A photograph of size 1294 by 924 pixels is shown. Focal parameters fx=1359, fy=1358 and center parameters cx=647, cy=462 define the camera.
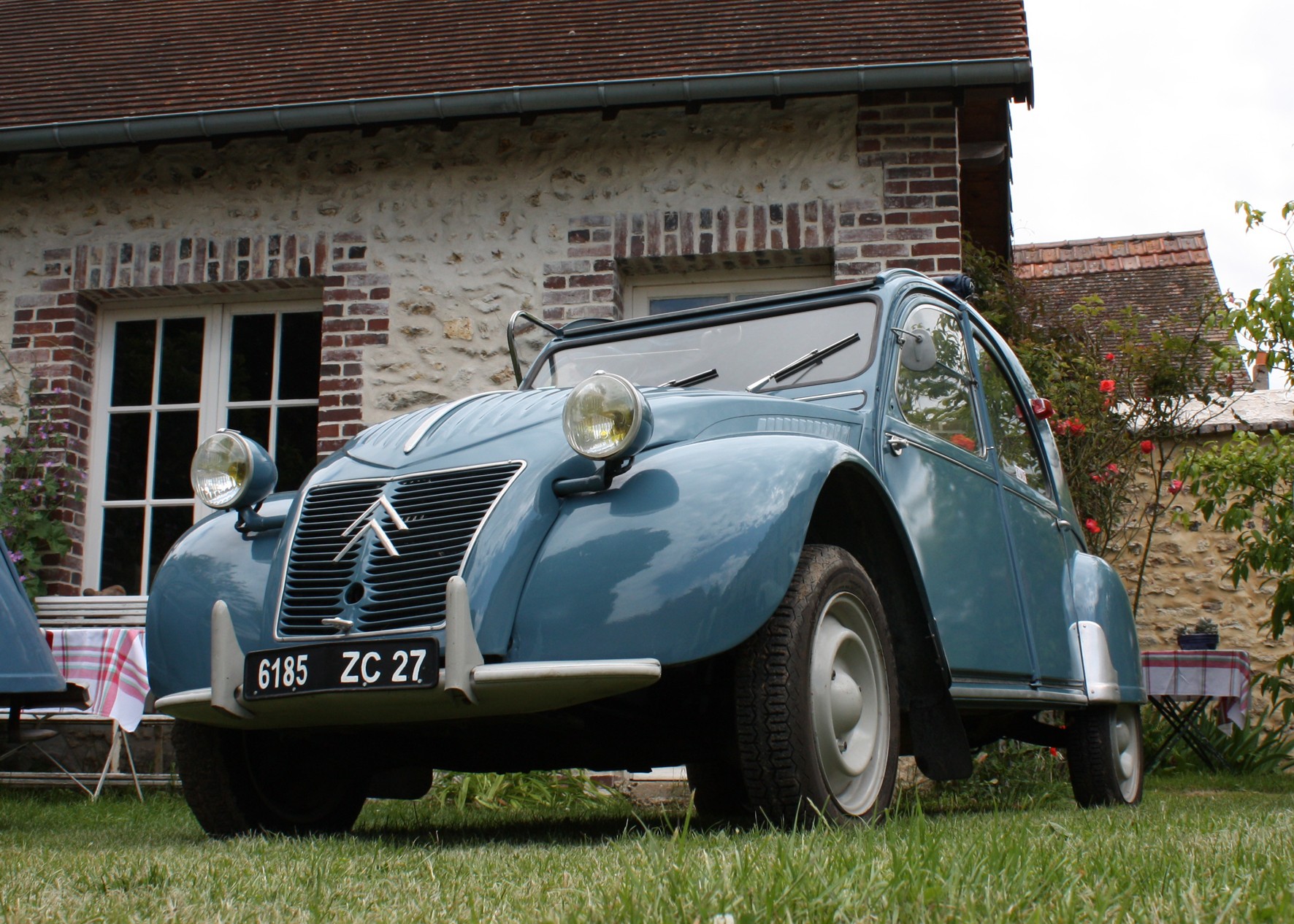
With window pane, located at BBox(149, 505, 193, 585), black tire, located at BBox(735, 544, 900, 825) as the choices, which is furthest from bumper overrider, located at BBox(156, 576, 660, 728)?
window pane, located at BBox(149, 505, 193, 585)

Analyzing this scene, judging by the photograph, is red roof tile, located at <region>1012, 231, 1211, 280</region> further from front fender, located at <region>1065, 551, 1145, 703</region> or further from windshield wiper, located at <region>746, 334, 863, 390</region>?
windshield wiper, located at <region>746, 334, 863, 390</region>

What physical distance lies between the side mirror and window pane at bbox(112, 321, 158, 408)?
528 cm

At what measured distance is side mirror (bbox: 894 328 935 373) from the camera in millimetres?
3895

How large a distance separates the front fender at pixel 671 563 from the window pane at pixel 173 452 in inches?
210

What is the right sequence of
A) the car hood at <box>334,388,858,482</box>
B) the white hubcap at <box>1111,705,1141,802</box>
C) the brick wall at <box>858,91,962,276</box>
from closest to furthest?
1. the car hood at <box>334,388,858,482</box>
2. the white hubcap at <box>1111,705,1141,802</box>
3. the brick wall at <box>858,91,962,276</box>

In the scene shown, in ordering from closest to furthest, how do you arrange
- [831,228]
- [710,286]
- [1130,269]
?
[831,228] < [710,286] < [1130,269]

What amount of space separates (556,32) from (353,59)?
1.23 meters

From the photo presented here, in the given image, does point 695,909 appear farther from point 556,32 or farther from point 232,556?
point 556,32

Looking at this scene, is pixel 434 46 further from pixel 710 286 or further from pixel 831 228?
pixel 831 228

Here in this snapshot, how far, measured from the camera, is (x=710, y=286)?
734 cm

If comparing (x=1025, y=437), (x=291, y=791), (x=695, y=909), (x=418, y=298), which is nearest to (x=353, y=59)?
(x=418, y=298)

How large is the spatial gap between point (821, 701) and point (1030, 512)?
6.29 feet

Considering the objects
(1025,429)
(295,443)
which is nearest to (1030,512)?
(1025,429)

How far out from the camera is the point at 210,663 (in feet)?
10.5
